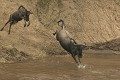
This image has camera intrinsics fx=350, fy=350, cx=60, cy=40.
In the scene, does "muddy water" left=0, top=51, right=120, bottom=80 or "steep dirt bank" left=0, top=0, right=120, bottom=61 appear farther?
"steep dirt bank" left=0, top=0, right=120, bottom=61

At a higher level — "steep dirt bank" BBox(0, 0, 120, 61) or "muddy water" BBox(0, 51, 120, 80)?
"steep dirt bank" BBox(0, 0, 120, 61)

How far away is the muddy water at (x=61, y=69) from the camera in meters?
9.24

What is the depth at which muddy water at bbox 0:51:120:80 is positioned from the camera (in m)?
9.24

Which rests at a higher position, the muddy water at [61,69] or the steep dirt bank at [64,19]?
the steep dirt bank at [64,19]

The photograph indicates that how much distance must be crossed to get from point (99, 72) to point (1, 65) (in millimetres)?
2982

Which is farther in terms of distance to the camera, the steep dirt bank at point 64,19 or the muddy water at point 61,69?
the steep dirt bank at point 64,19

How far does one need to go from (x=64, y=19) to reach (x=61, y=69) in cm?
533

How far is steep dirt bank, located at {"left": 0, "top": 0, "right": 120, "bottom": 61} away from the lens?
13602 mm

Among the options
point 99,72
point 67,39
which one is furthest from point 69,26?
point 99,72

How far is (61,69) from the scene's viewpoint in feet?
34.2

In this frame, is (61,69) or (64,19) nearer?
(61,69)

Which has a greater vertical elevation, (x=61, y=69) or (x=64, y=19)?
(x=64, y=19)

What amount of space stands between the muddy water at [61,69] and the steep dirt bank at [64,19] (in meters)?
1.37

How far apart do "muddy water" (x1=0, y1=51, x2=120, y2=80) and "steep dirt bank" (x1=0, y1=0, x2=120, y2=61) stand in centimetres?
137
